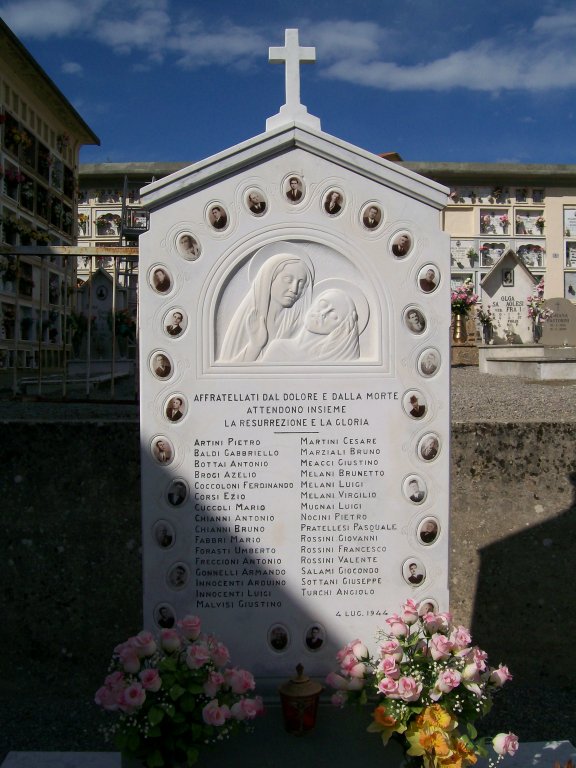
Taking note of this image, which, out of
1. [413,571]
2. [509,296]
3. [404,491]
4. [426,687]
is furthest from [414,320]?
[509,296]

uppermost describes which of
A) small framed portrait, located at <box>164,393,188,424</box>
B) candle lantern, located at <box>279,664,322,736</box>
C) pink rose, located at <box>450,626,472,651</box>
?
small framed portrait, located at <box>164,393,188,424</box>

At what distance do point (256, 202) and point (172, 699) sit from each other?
171cm

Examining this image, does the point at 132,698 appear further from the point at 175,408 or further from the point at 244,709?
the point at 175,408

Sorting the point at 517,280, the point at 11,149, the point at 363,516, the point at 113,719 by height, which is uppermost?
the point at 11,149

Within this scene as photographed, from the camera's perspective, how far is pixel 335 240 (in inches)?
113

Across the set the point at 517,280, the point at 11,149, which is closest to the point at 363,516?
the point at 11,149

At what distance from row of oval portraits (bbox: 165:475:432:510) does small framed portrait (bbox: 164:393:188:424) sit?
22 centimetres

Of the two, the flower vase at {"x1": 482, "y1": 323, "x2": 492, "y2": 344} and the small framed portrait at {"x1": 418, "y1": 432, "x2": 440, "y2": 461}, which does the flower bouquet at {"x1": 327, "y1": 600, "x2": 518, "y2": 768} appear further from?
the flower vase at {"x1": 482, "y1": 323, "x2": 492, "y2": 344}

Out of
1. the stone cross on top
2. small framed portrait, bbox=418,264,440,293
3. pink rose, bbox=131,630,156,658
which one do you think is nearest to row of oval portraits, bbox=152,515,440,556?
pink rose, bbox=131,630,156,658

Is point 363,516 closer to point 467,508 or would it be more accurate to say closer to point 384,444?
point 384,444

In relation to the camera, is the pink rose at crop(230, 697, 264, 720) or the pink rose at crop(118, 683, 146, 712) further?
the pink rose at crop(230, 697, 264, 720)

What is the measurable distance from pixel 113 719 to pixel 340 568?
4.70 ft

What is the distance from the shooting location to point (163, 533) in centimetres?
288

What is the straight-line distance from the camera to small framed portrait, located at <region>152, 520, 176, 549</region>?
2.88 meters
